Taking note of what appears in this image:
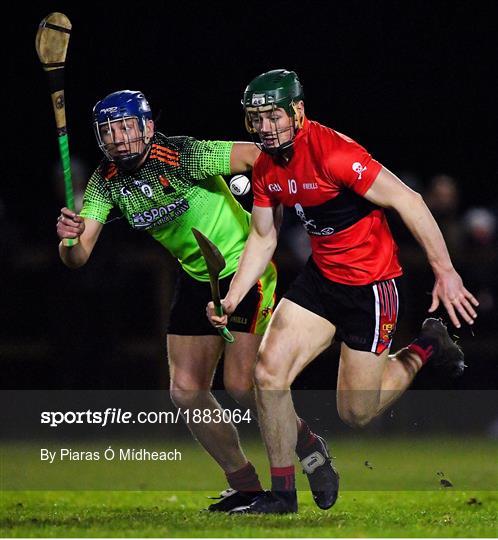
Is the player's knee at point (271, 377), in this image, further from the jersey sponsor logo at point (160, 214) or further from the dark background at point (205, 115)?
the dark background at point (205, 115)

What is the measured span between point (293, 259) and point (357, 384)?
12.3 ft

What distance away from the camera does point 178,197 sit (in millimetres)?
7047

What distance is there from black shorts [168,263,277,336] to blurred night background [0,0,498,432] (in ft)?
9.96

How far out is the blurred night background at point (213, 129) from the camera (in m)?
10.4

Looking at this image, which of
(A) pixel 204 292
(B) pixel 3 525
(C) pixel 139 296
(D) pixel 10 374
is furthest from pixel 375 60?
(B) pixel 3 525

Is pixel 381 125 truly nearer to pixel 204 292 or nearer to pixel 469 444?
pixel 469 444

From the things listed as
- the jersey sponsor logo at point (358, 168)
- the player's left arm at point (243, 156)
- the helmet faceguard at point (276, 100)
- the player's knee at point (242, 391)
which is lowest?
the player's knee at point (242, 391)

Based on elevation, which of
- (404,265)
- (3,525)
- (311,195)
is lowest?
(404,265)

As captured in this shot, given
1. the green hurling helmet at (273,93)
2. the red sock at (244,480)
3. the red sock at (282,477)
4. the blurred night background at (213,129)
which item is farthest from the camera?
the blurred night background at (213,129)

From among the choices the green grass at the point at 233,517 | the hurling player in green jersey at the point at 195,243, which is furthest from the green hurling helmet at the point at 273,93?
the green grass at the point at 233,517

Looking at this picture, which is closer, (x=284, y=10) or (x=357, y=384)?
(x=357, y=384)

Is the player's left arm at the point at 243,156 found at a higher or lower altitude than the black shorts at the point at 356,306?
higher

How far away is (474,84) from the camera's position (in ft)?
39.4

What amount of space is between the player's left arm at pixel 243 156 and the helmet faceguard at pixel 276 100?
509 mm
